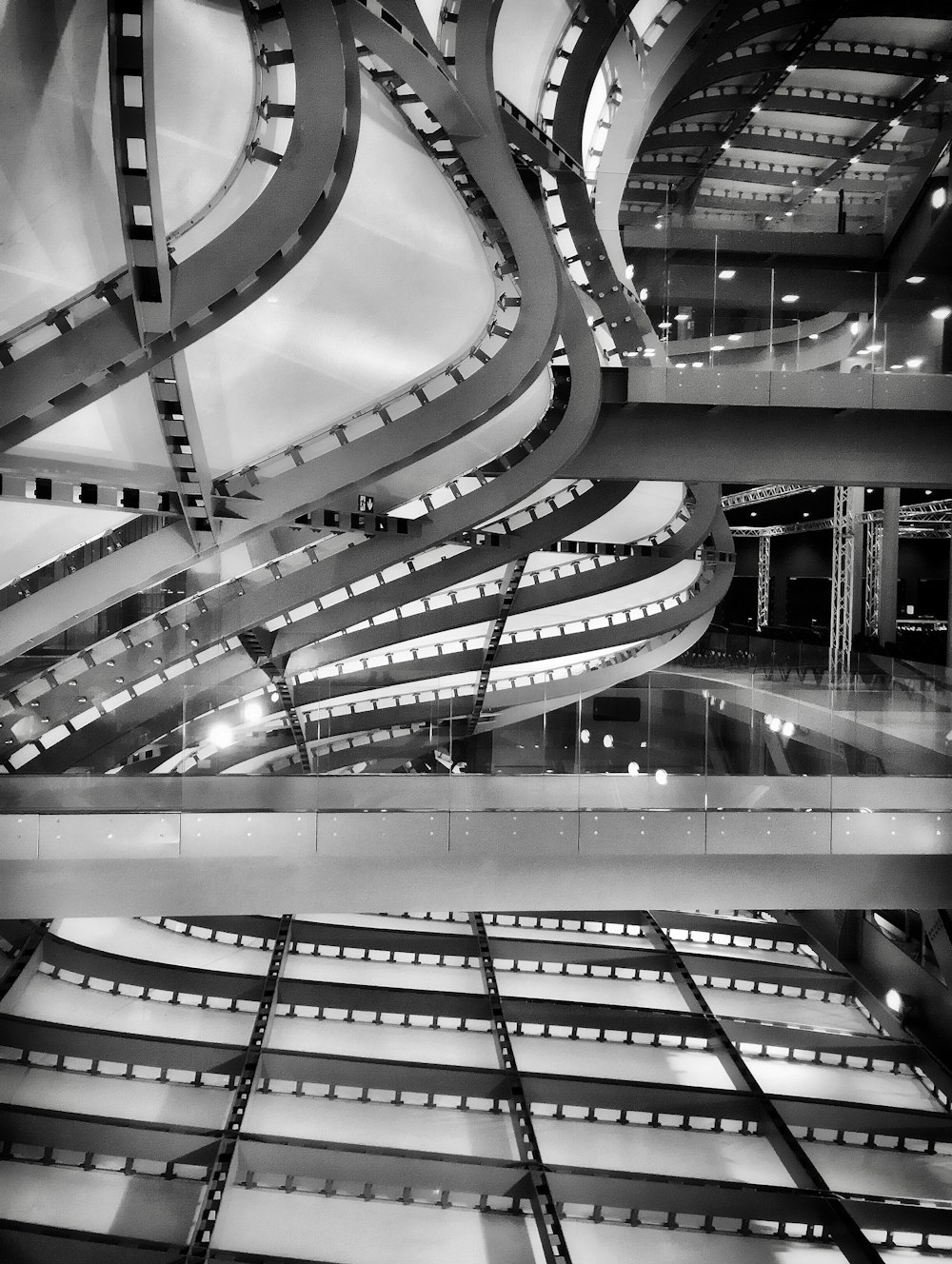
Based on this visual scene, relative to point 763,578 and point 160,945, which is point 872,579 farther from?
point 160,945

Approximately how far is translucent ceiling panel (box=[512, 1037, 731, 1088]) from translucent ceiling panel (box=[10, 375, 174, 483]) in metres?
9.58

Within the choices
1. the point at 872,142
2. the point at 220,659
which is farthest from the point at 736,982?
the point at 872,142

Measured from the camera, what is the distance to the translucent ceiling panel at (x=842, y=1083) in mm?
15547

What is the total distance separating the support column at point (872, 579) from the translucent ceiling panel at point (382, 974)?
57.2 feet

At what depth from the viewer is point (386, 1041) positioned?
1661 cm

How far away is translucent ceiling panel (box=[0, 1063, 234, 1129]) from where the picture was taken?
1412 cm

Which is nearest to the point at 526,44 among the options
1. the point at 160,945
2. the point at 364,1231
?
the point at 364,1231

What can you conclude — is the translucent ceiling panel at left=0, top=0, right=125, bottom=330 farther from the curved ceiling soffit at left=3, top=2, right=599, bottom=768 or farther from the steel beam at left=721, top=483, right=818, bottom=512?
the steel beam at left=721, top=483, right=818, bottom=512

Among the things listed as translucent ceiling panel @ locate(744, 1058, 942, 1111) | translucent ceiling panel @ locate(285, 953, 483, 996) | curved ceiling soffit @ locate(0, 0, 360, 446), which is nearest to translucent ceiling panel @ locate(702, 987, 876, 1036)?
translucent ceiling panel @ locate(744, 1058, 942, 1111)

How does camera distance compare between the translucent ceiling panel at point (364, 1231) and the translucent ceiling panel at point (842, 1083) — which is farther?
the translucent ceiling panel at point (842, 1083)

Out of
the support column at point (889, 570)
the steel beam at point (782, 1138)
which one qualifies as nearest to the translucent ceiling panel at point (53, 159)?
the steel beam at point (782, 1138)

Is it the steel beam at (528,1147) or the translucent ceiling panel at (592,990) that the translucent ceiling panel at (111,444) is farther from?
the translucent ceiling panel at (592,990)

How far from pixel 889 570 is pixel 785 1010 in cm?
1391

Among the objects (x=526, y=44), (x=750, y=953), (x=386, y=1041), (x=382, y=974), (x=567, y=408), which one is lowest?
(x=750, y=953)
